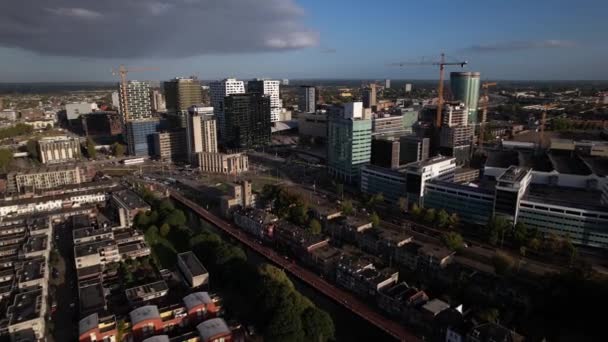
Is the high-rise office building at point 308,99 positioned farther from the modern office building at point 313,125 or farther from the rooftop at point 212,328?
the rooftop at point 212,328

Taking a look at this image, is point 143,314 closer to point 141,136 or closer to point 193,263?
point 193,263

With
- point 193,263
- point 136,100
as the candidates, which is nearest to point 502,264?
point 193,263

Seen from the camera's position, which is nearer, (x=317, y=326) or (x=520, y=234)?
(x=317, y=326)

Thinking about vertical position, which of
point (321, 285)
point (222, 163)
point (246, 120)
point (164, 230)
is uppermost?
point (246, 120)

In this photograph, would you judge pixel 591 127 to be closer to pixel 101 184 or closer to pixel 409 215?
pixel 409 215

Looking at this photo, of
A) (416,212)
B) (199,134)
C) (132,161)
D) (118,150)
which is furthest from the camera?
(118,150)

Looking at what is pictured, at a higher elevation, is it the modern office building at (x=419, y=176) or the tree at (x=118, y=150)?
the modern office building at (x=419, y=176)

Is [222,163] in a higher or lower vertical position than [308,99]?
lower

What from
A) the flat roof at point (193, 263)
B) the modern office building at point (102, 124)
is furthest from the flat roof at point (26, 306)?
the modern office building at point (102, 124)
